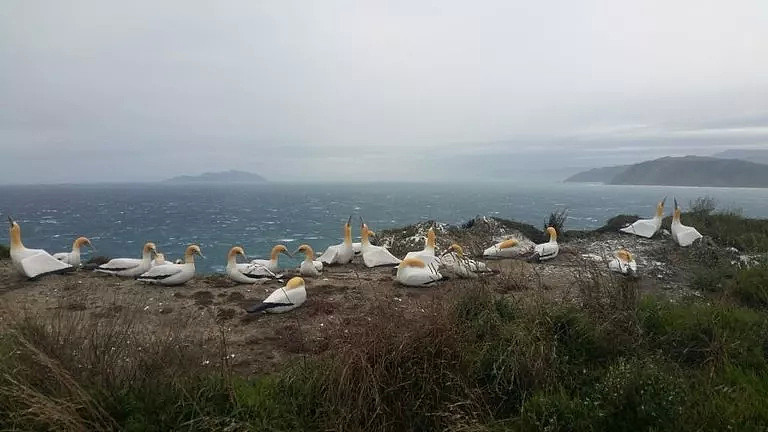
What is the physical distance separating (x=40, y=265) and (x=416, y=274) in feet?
24.6

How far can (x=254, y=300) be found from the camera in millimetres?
7867

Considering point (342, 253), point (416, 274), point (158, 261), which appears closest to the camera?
point (416, 274)

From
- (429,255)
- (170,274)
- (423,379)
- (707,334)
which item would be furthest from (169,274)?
(707,334)

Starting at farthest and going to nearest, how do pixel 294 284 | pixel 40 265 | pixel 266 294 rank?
1. pixel 40 265
2. pixel 266 294
3. pixel 294 284

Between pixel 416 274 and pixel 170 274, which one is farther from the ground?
pixel 170 274

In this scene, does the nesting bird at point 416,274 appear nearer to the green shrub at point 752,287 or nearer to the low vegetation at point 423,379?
the low vegetation at point 423,379

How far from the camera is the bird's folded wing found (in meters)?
8.59

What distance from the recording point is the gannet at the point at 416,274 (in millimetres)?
8586

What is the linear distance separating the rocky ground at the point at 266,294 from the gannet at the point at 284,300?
0.47 feet

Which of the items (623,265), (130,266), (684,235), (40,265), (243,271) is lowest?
(684,235)

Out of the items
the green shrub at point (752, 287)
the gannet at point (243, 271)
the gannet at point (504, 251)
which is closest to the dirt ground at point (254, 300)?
the gannet at point (243, 271)

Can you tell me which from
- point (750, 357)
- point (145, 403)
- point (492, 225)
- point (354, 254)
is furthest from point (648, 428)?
point (492, 225)

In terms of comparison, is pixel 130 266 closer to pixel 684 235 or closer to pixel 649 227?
pixel 684 235

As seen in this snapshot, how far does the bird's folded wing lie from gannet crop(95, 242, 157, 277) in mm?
702
